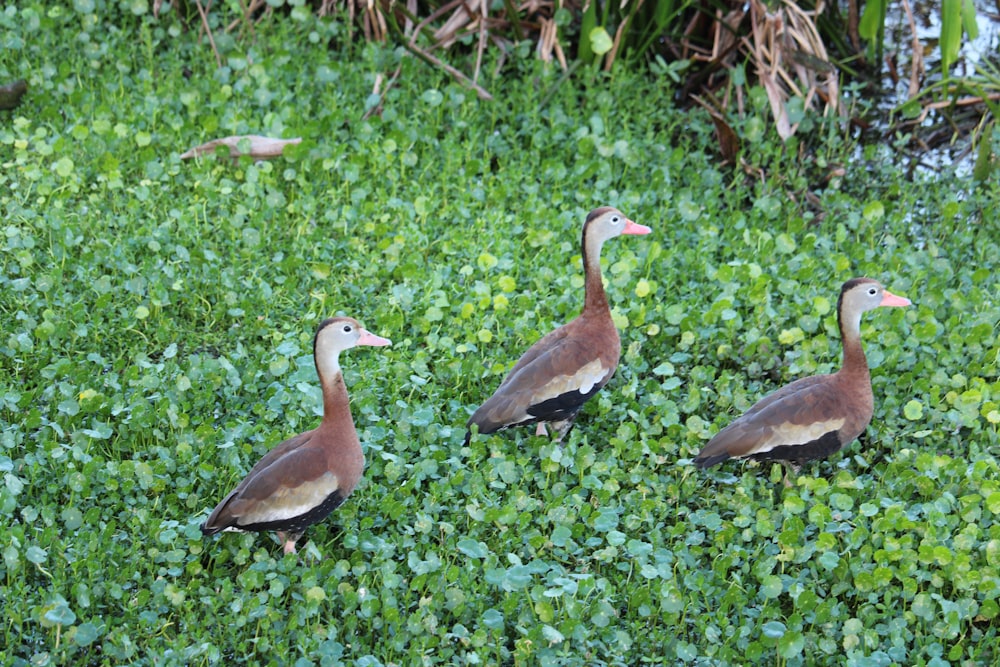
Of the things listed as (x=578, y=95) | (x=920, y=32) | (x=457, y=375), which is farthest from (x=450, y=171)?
(x=920, y=32)

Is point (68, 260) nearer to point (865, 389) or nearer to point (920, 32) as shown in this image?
point (865, 389)

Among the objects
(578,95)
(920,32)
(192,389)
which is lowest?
(920,32)

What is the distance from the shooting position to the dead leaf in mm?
6363

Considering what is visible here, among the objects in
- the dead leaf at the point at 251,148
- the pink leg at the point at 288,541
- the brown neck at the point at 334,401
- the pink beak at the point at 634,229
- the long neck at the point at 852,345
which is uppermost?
the brown neck at the point at 334,401

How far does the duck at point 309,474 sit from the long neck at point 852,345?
1.81 metres

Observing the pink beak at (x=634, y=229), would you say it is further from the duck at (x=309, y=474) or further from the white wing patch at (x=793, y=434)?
the duck at (x=309, y=474)

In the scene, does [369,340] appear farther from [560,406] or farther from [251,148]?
[251,148]

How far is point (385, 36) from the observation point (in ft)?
24.1

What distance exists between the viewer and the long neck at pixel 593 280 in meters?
4.89

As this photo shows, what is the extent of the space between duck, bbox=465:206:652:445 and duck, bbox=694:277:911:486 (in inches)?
20.3

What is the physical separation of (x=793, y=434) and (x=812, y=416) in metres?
0.10

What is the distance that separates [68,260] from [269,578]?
228 cm

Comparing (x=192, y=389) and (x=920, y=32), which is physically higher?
(x=192, y=389)

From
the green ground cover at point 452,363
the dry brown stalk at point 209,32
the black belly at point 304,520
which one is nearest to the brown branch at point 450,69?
the green ground cover at point 452,363
